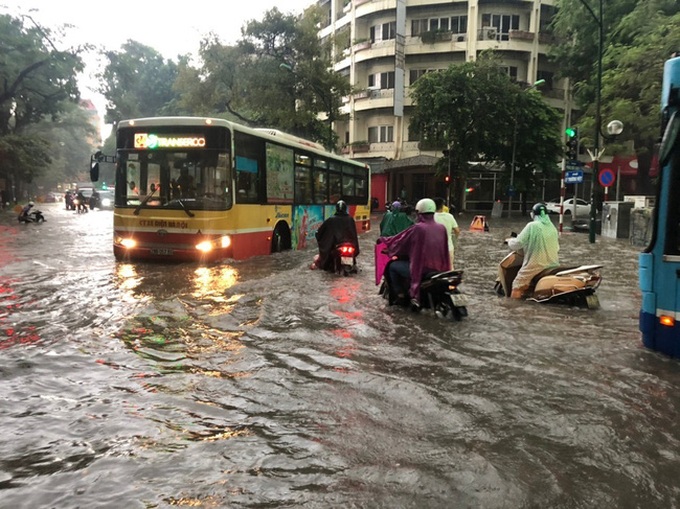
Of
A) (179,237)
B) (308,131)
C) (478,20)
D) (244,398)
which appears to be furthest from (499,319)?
(478,20)

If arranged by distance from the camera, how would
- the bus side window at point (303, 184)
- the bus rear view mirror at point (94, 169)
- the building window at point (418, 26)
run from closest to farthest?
the bus rear view mirror at point (94, 169) < the bus side window at point (303, 184) < the building window at point (418, 26)

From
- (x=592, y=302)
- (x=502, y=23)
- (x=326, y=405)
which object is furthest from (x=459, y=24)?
(x=326, y=405)

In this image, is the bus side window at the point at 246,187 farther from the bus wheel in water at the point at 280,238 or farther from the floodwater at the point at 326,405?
the floodwater at the point at 326,405

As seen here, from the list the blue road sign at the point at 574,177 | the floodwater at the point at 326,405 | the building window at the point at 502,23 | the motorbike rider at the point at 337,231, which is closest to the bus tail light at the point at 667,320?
the floodwater at the point at 326,405

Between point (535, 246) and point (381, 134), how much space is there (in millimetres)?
37197

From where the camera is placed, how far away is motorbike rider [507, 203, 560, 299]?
8.30 metres

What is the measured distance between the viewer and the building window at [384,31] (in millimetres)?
42562

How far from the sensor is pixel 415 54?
4275cm

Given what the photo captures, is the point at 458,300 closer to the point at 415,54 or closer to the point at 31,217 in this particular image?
the point at 31,217

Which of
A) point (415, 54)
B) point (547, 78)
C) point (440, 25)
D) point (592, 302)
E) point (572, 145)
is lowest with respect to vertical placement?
point (592, 302)

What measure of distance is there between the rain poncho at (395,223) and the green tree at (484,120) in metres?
25.8

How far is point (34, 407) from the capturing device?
4.26m

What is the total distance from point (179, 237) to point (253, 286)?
2.22 m

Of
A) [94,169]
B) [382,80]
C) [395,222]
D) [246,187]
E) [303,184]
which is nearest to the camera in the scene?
[395,222]
